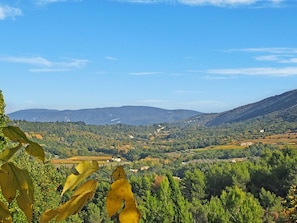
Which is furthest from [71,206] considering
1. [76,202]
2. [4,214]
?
[4,214]

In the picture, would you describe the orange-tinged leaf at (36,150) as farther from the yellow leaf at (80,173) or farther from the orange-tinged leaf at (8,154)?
the yellow leaf at (80,173)

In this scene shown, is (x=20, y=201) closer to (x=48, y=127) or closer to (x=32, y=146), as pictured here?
(x=32, y=146)

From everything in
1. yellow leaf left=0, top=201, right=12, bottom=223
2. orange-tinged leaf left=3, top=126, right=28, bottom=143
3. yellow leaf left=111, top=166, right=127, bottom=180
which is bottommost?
yellow leaf left=0, top=201, right=12, bottom=223

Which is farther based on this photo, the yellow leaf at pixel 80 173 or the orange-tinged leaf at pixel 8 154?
the orange-tinged leaf at pixel 8 154

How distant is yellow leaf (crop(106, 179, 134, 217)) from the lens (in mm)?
644

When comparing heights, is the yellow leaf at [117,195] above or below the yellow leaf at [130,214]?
above

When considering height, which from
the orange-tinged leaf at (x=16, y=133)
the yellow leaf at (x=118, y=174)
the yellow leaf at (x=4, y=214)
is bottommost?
the yellow leaf at (x=4, y=214)

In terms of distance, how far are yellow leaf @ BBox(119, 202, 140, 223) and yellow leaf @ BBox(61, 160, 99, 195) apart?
9cm

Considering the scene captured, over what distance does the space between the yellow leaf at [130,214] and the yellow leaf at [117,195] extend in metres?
0.01

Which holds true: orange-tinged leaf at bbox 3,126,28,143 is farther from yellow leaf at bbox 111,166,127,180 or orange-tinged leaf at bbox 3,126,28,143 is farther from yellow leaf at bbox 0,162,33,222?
yellow leaf at bbox 111,166,127,180

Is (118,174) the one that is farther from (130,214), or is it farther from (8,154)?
(8,154)

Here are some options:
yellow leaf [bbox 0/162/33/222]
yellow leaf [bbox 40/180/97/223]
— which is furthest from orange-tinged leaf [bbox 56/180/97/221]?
yellow leaf [bbox 0/162/33/222]

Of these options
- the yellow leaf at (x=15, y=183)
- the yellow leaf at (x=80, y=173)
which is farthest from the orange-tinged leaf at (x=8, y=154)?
the yellow leaf at (x=80, y=173)

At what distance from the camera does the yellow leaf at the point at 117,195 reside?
2.11 ft
